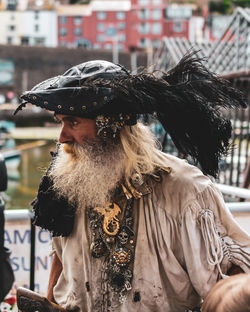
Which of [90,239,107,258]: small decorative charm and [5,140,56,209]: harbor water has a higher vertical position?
[90,239,107,258]: small decorative charm

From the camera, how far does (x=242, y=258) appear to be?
180 centimetres

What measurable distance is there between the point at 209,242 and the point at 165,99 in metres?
0.54

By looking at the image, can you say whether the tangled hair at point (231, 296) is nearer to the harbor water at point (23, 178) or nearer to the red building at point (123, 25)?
the harbor water at point (23, 178)

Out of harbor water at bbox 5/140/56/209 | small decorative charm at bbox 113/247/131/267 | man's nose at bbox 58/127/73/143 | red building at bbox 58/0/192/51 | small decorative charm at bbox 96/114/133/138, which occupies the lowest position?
harbor water at bbox 5/140/56/209

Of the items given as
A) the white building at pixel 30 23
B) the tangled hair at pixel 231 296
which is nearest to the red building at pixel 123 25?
the white building at pixel 30 23

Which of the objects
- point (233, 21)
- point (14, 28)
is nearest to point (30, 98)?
point (233, 21)

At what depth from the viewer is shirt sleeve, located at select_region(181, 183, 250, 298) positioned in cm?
178

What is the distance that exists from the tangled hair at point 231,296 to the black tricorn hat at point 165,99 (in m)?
0.70

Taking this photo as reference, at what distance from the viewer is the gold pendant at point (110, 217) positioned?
6.24 ft

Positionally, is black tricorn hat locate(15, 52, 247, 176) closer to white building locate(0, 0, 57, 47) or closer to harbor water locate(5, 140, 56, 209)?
harbor water locate(5, 140, 56, 209)

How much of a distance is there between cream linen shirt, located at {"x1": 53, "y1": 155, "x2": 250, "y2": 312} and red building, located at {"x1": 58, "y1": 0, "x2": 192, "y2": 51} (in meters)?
76.6

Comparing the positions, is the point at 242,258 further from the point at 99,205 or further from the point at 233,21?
the point at 233,21

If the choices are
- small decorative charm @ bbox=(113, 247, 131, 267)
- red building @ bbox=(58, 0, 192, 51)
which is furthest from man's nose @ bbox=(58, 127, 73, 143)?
red building @ bbox=(58, 0, 192, 51)

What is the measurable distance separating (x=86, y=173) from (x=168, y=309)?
0.60 metres
